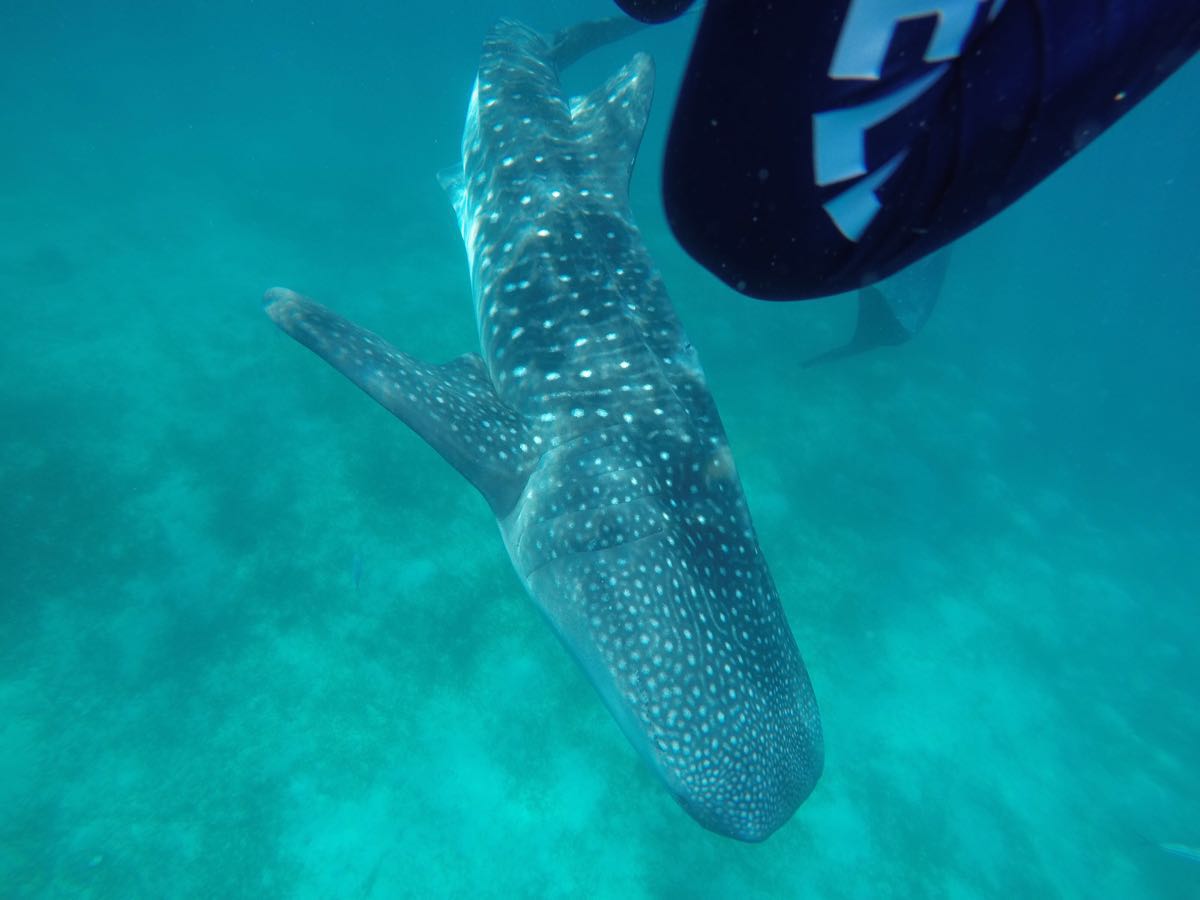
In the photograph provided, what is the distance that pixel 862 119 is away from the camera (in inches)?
37.4

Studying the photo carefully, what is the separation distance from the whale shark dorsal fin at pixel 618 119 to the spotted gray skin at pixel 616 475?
0.18 m

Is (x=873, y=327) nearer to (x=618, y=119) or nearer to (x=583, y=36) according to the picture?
(x=583, y=36)

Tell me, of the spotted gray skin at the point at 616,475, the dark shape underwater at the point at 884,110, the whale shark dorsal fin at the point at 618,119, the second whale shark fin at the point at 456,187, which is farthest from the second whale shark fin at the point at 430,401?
the dark shape underwater at the point at 884,110

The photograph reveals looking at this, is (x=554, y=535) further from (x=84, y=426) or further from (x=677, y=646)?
(x=84, y=426)

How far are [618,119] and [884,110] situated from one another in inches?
287

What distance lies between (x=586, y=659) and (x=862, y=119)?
14.5 ft

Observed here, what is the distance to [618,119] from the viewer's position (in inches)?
290

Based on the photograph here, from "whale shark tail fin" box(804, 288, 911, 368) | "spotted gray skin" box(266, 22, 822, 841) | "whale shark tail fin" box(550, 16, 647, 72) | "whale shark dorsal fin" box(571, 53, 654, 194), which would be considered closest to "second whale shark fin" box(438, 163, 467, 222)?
"spotted gray skin" box(266, 22, 822, 841)

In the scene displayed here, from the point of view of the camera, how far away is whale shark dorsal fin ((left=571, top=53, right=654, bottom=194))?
7031 millimetres

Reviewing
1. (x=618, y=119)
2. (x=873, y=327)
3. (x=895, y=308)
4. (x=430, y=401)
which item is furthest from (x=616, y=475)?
(x=895, y=308)

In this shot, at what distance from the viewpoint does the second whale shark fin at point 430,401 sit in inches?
198

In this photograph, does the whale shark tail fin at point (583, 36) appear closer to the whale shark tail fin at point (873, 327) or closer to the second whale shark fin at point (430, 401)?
the second whale shark fin at point (430, 401)

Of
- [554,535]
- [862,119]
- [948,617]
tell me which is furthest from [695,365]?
[948,617]

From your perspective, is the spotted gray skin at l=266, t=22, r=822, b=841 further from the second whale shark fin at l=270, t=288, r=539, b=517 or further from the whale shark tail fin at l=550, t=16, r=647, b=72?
the whale shark tail fin at l=550, t=16, r=647, b=72
